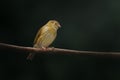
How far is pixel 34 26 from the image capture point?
4.35 meters

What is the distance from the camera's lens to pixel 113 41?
440 cm

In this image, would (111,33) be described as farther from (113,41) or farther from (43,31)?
(43,31)

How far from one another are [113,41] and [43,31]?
6.19ft

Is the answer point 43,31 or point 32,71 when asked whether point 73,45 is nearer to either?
point 32,71

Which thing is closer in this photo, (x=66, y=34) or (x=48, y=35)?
(x=48, y=35)

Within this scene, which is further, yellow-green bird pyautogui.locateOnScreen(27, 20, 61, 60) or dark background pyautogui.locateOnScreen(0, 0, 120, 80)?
dark background pyautogui.locateOnScreen(0, 0, 120, 80)

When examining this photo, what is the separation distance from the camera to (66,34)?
4453 mm

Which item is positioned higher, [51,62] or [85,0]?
[85,0]

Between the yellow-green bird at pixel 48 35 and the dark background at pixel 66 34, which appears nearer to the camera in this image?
the yellow-green bird at pixel 48 35

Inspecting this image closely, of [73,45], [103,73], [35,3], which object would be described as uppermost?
[35,3]

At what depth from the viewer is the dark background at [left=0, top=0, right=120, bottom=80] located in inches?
171

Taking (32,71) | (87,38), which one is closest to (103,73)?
(87,38)

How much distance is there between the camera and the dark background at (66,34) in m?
4.34

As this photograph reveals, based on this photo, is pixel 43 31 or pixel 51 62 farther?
pixel 51 62
